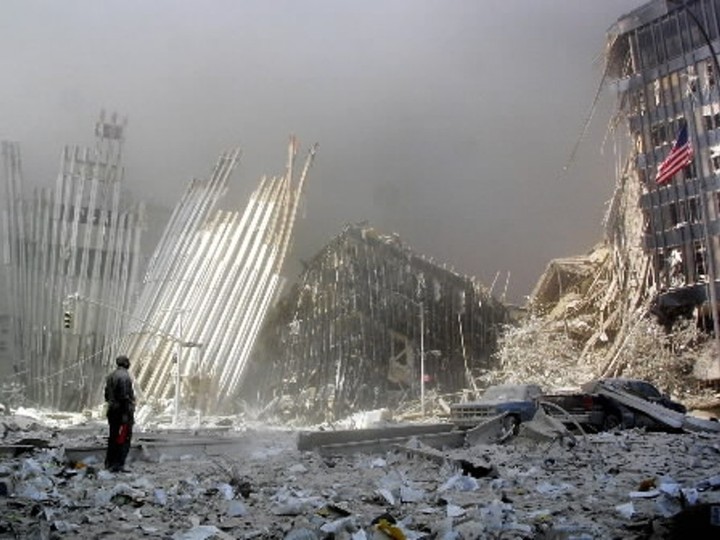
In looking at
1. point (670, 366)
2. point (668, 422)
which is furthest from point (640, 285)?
point (668, 422)

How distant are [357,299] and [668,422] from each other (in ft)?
68.1

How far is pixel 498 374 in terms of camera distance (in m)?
35.6

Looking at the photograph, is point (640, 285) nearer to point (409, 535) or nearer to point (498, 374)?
point (498, 374)

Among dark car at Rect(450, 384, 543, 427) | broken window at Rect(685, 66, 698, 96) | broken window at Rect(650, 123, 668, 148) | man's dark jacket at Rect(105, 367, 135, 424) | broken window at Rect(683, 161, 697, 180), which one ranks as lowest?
dark car at Rect(450, 384, 543, 427)

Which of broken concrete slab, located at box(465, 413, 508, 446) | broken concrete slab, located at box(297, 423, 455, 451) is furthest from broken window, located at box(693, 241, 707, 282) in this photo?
broken concrete slab, located at box(297, 423, 455, 451)

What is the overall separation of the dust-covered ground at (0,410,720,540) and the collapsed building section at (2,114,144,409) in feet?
75.9

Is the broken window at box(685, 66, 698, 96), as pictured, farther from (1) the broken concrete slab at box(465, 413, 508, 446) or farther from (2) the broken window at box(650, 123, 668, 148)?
(1) the broken concrete slab at box(465, 413, 508, 446)

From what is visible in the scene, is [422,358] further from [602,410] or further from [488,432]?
[488,432]

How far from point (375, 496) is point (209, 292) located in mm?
26250

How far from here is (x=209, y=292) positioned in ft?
106

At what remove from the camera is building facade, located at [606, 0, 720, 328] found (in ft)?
105

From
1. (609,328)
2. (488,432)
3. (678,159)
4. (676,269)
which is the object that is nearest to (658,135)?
(676,269)

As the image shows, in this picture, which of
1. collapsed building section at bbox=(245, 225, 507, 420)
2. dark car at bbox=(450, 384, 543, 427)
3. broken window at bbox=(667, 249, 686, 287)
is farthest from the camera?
collapsed building section at bbox=(245, 225, 507, 420)

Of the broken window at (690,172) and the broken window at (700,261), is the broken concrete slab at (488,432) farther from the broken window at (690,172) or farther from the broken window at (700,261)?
the broken window at (690,172)
